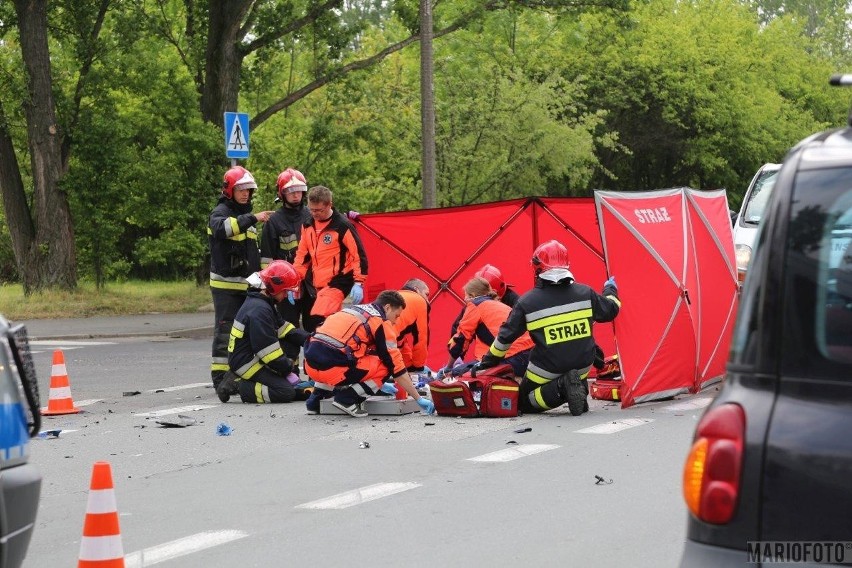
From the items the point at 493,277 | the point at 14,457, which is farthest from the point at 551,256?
the point at 14,457

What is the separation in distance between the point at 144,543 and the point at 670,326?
6507 mm

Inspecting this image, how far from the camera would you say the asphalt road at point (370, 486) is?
22.1ft

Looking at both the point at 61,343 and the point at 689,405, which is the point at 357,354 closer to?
the point at 689,405

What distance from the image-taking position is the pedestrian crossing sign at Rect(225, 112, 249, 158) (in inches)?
786

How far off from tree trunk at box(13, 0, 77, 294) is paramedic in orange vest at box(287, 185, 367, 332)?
14.3m

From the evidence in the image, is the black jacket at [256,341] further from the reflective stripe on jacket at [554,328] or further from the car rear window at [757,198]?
the car rear window at [757,198]

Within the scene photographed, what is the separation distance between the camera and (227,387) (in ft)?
43.0

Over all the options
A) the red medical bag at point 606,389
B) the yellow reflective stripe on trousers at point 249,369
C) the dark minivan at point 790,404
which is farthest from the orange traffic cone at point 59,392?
the dark minivan at point 790,404

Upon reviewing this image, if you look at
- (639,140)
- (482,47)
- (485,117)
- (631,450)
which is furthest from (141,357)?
(639,140)

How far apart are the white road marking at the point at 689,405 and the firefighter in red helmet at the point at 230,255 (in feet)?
13.8

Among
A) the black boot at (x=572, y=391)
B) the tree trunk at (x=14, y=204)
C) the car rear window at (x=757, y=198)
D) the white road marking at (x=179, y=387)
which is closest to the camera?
the black boot at (x=572, y=391)

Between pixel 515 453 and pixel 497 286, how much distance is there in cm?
377

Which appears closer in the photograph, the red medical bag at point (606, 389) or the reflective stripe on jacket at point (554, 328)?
the reflective stripe on jacket at point (554, 328)

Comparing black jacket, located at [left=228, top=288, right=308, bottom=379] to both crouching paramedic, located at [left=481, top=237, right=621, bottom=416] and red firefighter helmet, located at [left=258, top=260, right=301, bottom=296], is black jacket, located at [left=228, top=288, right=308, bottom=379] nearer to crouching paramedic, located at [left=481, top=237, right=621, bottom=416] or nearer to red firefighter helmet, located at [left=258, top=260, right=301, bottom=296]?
red firefighter helmet, located at [left=258, top=260, right=301, bottom=296]
